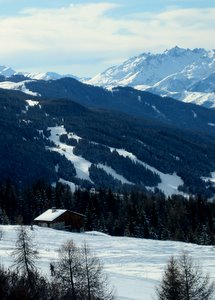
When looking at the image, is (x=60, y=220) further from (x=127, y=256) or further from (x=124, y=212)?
(x=127, y=256)

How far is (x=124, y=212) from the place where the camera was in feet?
458

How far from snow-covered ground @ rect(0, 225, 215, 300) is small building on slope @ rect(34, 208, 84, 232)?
1356 cm

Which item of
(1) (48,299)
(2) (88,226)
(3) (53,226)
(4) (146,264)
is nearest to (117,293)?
(1) (48,299)

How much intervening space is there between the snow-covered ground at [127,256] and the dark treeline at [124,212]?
1099 inches

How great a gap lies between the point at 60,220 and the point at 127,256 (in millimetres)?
39374

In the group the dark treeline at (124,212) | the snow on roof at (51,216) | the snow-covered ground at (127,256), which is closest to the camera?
the snow-covered ground at (127,256)

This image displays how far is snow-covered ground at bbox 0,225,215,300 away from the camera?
1969 inches

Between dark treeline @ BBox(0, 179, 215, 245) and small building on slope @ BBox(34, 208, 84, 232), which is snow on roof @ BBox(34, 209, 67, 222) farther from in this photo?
dark treeline @ BBox(0, 179, 215, 245)

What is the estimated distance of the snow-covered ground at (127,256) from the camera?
50.0m

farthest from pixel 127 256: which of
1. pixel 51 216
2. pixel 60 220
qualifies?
pixel 51 216

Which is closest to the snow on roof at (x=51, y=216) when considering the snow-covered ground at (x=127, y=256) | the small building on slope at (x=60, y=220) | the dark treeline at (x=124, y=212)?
the small building on slope at (x=60, y=220)

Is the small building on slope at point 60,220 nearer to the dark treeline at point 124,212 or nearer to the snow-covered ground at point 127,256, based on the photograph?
the dark treeline at point 124,212

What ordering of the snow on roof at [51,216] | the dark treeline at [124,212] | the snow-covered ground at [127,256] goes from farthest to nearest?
the dark treeline at [124,212]
the snow on roof at [51,216]
the snow-covered ground at [127,256]

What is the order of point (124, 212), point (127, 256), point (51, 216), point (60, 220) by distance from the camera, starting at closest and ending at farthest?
1. point (127, 256)
2. point (51, 216)
3. point (60, 220)
4. point (124, 212)
